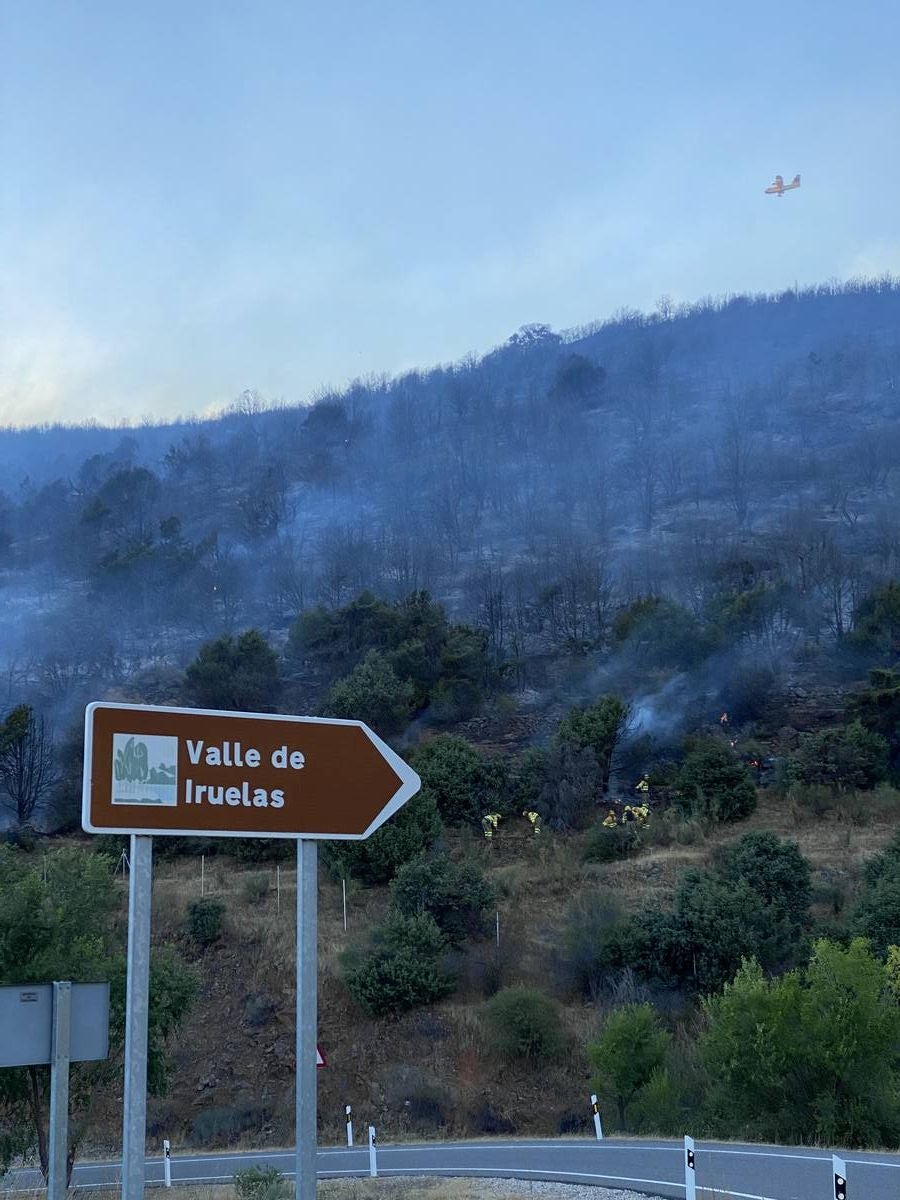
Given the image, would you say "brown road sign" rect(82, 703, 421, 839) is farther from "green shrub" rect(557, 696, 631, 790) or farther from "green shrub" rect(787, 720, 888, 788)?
"green shrub" rect(787, 720, 888, 788)

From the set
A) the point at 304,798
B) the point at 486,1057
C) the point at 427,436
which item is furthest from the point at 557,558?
the point at 304,798

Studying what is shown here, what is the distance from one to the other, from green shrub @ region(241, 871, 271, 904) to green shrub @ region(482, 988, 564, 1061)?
393 inches

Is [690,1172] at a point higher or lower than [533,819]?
lower

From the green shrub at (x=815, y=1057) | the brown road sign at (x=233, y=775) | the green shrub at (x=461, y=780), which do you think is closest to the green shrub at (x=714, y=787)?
the green shrub at (x=461, y=780)

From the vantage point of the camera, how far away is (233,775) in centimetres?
605

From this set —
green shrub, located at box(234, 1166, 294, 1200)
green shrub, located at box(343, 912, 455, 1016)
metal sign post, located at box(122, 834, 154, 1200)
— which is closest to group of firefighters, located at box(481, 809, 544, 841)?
green shrub, located at box(343, 912, 455, 1016)

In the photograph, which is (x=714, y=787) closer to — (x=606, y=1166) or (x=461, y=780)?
(x=461, y=780)

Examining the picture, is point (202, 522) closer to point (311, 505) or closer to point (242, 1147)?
point (311, 505)

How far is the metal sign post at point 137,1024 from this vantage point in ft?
17.8

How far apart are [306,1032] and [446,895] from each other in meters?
28.6

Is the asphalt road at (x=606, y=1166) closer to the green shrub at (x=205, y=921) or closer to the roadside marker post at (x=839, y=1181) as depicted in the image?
the roadside marker post at (x=839, y=1181)

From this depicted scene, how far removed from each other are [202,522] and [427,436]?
28272 millimetres

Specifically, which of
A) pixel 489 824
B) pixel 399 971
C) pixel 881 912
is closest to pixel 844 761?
pixel 489 824

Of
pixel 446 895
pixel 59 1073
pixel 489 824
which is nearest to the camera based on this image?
pixel 59 1073
